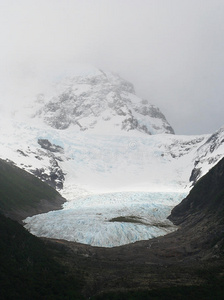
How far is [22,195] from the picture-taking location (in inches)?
3514

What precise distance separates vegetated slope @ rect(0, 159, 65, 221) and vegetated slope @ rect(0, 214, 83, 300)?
1278 inches

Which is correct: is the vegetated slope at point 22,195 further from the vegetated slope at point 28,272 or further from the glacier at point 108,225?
the vegetated slope at point 28,272

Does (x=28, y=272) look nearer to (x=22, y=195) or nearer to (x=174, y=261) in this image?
(x=174, y=261)

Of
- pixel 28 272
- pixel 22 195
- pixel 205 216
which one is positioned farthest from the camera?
pixel 22 195

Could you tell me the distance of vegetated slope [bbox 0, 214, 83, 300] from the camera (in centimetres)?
2658

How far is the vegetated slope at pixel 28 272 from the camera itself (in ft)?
87.2

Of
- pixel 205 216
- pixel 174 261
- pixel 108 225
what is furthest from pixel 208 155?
pixel 174 261

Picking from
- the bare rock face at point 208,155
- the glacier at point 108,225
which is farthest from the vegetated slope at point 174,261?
the bare rock face at point 208,155

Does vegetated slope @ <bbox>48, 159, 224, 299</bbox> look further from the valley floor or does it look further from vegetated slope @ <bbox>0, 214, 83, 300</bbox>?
vegetated slope @ <bbox>0, 214, 83, 300</bbox>

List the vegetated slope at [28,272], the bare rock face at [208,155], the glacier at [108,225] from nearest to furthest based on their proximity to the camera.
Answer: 1. the vegetated slope at [28,272]
2. the glacier at [108,225]
3. the bare rock face at [208,155]

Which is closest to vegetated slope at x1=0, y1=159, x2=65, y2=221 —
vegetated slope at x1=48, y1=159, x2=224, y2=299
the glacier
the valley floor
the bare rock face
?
the glacier

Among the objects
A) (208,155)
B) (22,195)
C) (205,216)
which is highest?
(208,155)

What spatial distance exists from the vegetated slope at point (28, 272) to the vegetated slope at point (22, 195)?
32460mm

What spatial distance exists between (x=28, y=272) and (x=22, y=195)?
60.6m
